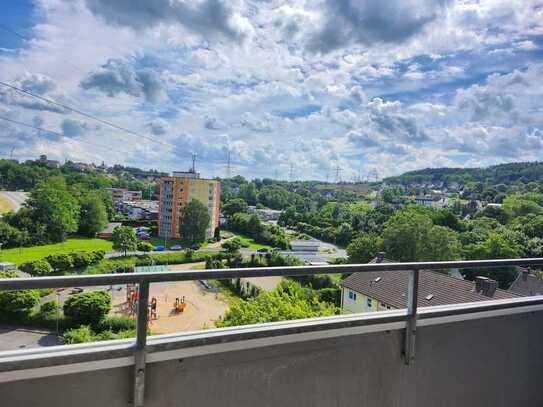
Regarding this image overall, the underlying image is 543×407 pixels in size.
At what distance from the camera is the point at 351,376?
177cm

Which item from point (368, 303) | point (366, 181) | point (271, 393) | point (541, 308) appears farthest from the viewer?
point (366, 181)

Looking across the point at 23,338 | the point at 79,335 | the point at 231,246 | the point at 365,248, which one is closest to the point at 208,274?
the point at 79,335

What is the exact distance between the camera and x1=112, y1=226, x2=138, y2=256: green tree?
38.3 m

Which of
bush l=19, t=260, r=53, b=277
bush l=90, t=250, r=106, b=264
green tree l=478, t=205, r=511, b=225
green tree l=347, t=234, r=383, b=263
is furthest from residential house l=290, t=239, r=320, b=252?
bush l=19, t=260, r=53, b=277

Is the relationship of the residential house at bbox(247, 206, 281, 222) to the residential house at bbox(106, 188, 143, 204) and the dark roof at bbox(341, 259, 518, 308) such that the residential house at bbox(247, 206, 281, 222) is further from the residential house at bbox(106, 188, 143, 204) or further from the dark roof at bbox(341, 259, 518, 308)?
the dark roof at bbox(341, 259, 518, 308)

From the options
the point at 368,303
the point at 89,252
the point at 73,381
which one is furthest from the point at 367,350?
the point at 89,252

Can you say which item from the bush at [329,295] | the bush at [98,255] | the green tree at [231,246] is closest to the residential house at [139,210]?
the green tree at [231,246]

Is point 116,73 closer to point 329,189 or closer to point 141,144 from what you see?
point 141,144

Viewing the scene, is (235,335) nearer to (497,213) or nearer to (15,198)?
(15,198)

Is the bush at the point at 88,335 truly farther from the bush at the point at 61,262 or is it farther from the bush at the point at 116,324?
the bush at the point at 61,262

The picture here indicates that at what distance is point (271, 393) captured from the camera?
158cm

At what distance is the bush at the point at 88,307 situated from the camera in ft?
4.50

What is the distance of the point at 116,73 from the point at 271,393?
51422 millimetres

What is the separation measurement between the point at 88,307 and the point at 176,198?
48.6m
